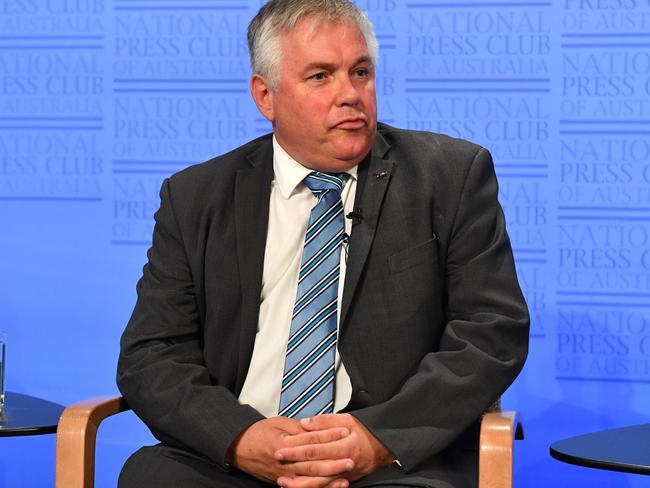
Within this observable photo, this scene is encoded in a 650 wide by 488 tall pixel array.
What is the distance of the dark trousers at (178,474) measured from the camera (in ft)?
8.59

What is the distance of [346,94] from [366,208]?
0.28 metres

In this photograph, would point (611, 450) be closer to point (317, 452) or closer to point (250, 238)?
point (317, 452)

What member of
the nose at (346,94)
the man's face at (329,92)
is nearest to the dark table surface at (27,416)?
the man's face at (329,92)

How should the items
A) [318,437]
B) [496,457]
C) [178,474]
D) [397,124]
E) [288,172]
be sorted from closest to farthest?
1. [496,457]
2. [318,437]
3. [178,474]
4. [288,172]
5. [397,124]

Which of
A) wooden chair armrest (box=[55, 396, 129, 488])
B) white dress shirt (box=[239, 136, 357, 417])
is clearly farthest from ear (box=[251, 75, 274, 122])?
wooden chair armrest (box=[55, 396, 129, 488])

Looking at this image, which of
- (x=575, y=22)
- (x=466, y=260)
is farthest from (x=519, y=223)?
(x=466, y=260)

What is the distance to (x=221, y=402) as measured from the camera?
2.68m

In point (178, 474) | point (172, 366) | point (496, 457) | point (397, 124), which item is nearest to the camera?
point (496, 457)

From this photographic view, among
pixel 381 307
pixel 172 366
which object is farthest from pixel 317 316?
pixel 172 366

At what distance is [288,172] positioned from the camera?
2.91 metres

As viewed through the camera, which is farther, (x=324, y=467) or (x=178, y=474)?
(x=178, y=474)

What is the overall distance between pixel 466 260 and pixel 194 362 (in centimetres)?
72

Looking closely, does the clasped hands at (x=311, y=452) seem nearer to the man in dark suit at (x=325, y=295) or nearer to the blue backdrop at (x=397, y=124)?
the man in dark suit at (x=325, y=295)

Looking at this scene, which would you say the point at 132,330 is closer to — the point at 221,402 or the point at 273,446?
the point at 221,402
